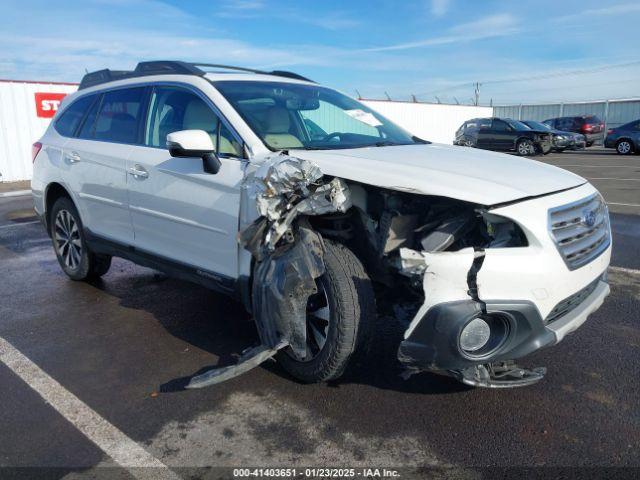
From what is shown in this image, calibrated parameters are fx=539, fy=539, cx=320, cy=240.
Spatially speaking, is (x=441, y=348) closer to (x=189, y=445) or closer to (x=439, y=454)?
(x=439, y=454)

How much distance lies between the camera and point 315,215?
9.87ft

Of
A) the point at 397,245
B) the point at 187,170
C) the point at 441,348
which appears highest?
the point at 187,170

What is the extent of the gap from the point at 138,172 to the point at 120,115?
2.57 ft

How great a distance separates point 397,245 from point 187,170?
5.16ft

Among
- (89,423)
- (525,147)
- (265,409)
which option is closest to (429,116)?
(525,147)

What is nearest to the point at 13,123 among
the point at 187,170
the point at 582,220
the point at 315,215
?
the point at 187,170

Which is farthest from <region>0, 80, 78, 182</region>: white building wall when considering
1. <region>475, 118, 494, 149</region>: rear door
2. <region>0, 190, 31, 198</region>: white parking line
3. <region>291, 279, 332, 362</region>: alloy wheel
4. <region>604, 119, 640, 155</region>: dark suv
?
<region>604, 119, 640, 155</region>: dark suv

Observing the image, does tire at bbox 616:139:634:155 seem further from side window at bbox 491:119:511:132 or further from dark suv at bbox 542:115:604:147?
side window at bbox 491:119:511:132

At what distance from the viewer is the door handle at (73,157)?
15.7ft

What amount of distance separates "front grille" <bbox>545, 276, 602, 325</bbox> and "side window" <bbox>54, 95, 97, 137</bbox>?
426cm

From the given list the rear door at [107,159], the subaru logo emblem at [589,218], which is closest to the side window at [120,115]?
the rear door at [107,159]

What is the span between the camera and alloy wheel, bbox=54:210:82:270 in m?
5.21

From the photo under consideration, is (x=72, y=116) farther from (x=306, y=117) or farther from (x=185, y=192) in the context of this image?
(x=306, y=117)

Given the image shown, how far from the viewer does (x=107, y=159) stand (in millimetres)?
4387
